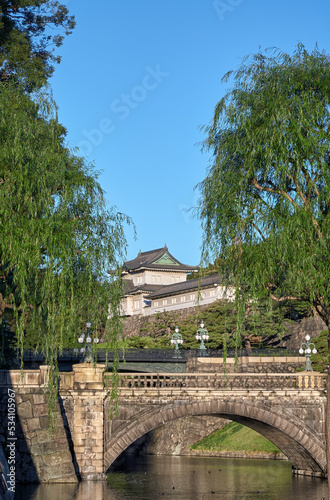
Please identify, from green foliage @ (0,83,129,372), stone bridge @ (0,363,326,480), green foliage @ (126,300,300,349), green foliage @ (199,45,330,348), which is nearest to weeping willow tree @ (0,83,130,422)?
green foliage @ (0,83,129,372)

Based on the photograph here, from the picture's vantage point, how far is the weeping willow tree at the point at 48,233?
64.7 feet

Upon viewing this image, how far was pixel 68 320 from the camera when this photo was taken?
68.6 ft

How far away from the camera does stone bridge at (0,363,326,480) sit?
30844mm

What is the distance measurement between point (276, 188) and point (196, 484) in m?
16.5

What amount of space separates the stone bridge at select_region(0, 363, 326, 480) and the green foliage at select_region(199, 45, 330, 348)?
13.5 meters

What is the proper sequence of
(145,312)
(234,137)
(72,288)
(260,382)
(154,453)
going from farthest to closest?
(145,312)
(154,453)
(260,382)
(72,288)
(234,137)

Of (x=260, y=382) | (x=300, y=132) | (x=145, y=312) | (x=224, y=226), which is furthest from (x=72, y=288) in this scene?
(x=145, y=312)

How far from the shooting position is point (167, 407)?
31297 millimetres

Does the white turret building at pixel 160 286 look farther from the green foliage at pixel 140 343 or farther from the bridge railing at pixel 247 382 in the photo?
the bridge railing at pixel 247 382

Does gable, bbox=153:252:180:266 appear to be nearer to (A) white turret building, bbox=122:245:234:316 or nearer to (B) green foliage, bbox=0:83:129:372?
(A) white turret building, bbox=122:245:234:316

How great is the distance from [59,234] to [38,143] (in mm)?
2945

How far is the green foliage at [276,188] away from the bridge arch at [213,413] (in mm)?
13639

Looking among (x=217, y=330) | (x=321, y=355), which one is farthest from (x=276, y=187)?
(x=217, y=330)

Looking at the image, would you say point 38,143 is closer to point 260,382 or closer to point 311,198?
point 311,198
